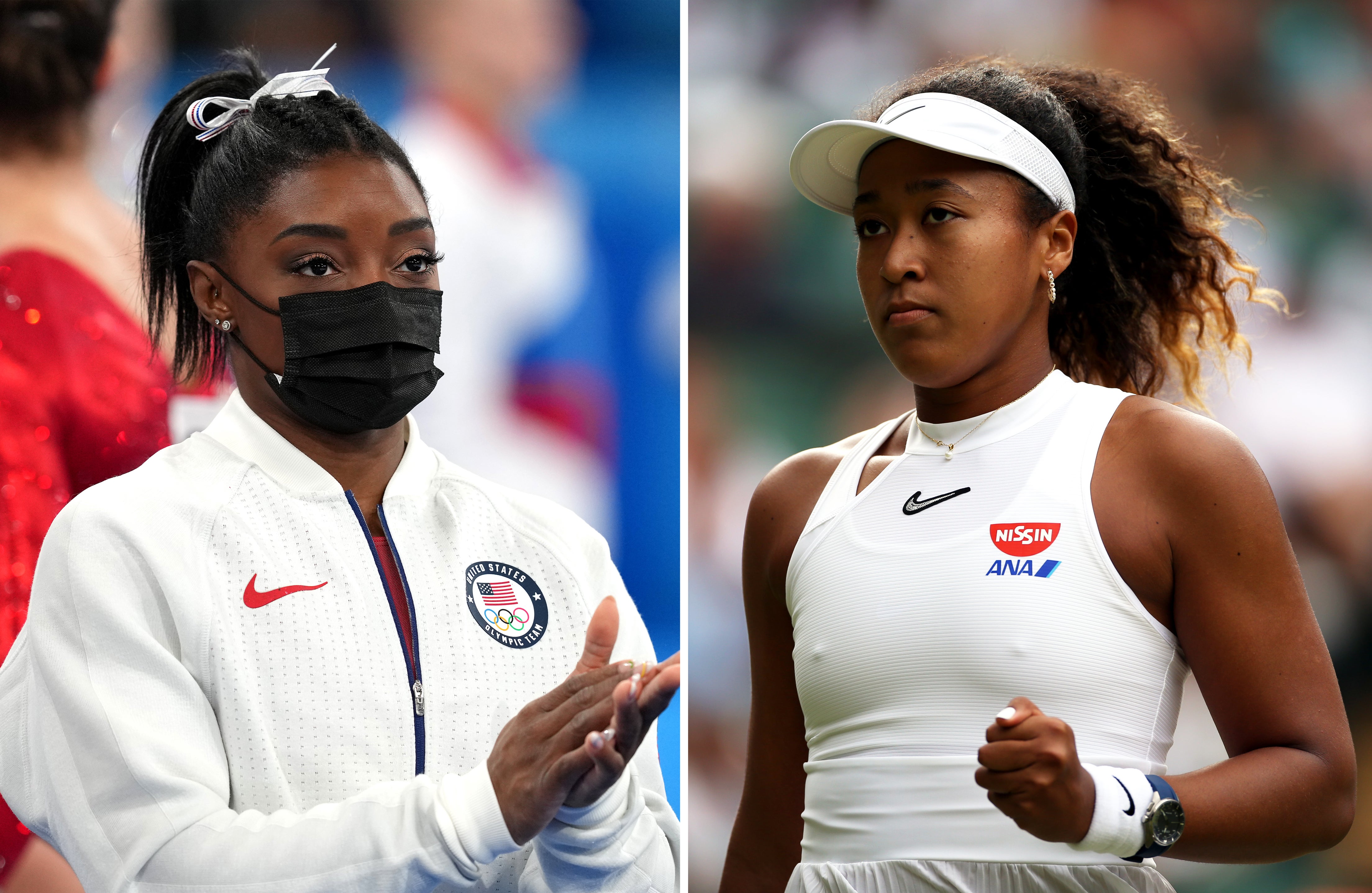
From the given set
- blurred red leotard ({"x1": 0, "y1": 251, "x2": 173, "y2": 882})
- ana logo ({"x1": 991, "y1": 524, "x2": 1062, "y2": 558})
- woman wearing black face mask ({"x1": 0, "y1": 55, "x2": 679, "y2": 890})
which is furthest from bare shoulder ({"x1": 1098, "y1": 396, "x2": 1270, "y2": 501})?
blurred red leotard ({"x1": 0, "y1": 251, "x2": 173, "y2": 882})

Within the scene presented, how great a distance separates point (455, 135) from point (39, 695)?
1022mm

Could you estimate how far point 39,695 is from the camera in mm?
1572

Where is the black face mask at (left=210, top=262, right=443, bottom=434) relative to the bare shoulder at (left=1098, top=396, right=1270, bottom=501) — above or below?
above

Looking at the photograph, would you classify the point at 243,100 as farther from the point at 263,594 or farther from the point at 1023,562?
the point at 1023,562

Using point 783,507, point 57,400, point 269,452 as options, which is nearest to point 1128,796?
point 783,507

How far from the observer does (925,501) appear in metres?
1.65

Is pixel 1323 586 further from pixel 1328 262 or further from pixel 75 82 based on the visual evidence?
pixel 75 82

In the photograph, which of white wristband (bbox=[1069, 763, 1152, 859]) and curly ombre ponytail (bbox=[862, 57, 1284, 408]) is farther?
curly ombre ponytail (bbox=[862, 57, 1284, 408])

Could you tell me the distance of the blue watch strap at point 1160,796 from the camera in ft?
4.42

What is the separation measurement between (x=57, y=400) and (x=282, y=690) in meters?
Answer: 0.64

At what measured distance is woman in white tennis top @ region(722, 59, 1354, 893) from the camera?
1.44 meters

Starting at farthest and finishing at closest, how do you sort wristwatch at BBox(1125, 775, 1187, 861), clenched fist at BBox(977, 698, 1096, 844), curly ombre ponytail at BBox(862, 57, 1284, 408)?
curly ombre ponytail at BBox(862, 57, 1284, 408) → wristwatch at BBox(1125, 775, 1187, 861) → clenched fist at BBox(977, 698, 1096, 844)

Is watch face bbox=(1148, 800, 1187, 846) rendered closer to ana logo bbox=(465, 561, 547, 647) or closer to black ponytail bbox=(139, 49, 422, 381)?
ana logo bbox=(465, 561, 547, 647)

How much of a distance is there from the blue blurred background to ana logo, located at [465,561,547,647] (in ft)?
0.72
